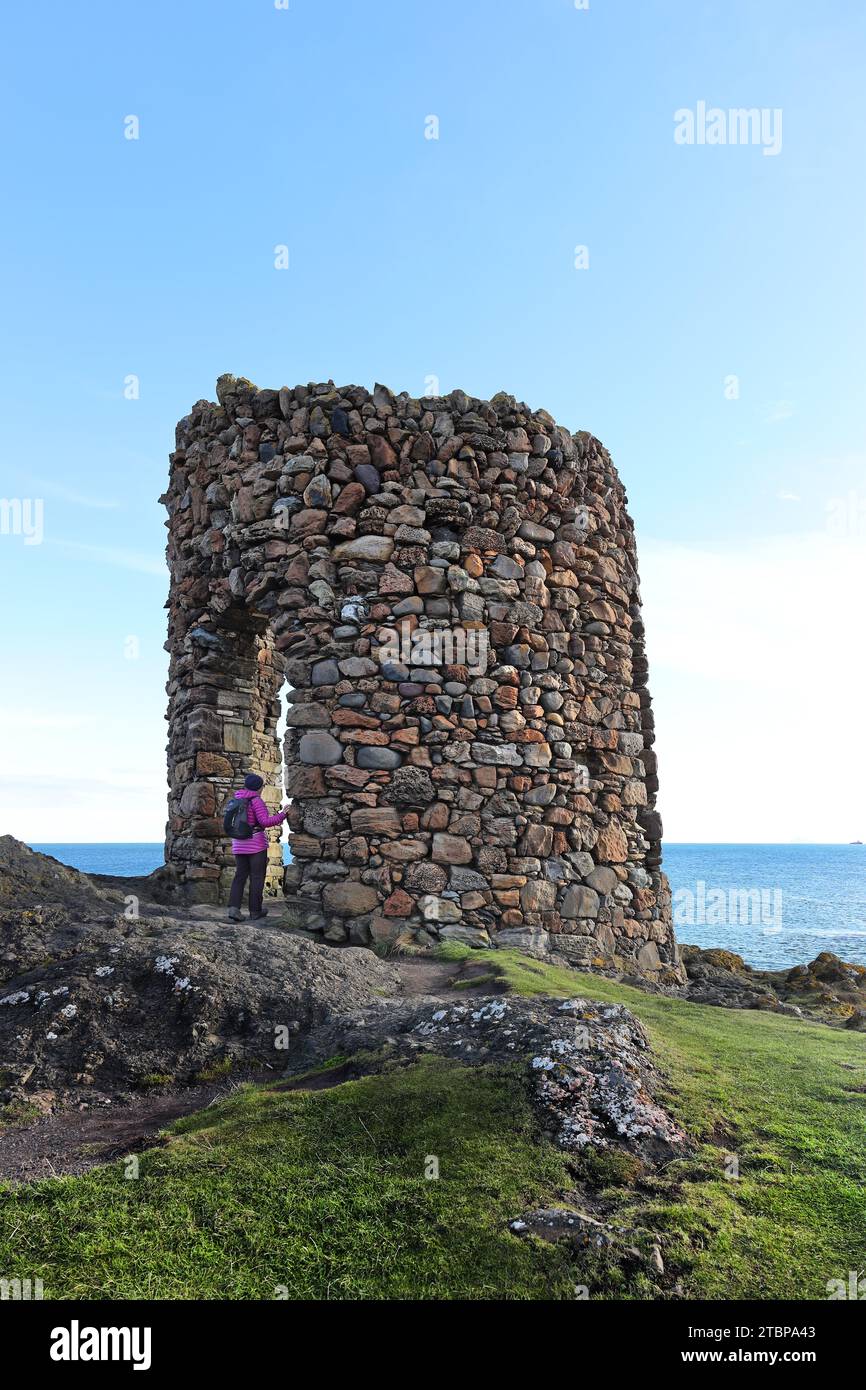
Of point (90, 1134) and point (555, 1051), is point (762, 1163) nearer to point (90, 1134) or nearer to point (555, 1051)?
point (555, 1051)

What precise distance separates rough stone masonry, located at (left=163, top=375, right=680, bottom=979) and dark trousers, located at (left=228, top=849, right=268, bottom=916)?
36cm

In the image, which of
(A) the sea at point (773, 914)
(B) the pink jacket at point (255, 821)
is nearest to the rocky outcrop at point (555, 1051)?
(B) the pink jacket at point (255, 821)

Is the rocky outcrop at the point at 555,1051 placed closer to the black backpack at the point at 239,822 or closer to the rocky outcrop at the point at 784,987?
the rocky outcrop at the point at 784,987

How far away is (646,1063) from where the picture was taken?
461 cm

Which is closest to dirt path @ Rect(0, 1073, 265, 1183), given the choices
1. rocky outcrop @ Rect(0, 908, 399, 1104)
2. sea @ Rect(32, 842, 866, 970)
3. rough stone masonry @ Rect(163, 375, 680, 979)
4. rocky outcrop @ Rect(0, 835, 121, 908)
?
rocky outcrop @ Rect(0, 908, 399, 1104)

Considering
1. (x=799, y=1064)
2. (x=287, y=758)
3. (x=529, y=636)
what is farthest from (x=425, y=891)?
(x=799, y=1064)

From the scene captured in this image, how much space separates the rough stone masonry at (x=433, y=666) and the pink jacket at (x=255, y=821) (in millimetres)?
345

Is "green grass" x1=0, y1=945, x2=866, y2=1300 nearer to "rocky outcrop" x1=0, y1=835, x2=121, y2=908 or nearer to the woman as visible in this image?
"rocky outcrop" x1=0, y1=835, x2=121, y2=908

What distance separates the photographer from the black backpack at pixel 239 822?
9.77 m

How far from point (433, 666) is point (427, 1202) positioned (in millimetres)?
6852

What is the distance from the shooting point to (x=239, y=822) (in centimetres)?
978

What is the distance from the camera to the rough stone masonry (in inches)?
379

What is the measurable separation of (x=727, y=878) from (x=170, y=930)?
82.2 m

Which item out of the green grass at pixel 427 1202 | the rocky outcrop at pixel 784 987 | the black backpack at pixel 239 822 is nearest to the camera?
the green grass at pixel 427 1202
